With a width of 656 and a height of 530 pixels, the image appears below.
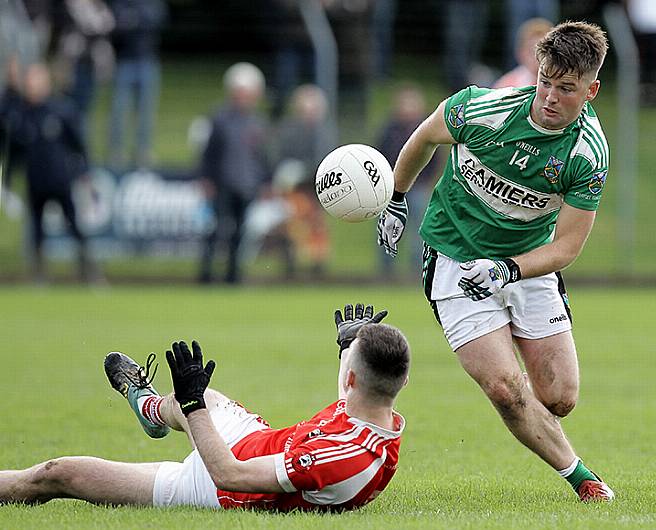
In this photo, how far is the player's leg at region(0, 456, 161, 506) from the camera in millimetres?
6355

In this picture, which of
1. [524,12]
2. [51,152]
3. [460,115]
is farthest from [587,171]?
[524,12]

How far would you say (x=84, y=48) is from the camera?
22.9 meters

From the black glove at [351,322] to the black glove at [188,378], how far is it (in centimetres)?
85

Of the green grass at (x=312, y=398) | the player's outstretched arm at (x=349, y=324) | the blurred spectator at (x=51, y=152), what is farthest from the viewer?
the blurred spectator at (x=51, y=152)

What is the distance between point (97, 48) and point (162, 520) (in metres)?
17.8

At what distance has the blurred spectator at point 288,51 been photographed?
22.9 m

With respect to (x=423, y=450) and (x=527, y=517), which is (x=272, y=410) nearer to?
(x=423, y=450)

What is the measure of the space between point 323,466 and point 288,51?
1787 centimetres

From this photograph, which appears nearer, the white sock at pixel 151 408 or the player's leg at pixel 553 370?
the white sock at pixel 151 408

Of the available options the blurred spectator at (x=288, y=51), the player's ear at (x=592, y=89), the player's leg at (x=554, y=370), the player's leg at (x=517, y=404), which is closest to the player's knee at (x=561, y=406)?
the player's leg at (x=554, y=370)

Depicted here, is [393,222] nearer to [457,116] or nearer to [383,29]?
[457,116]

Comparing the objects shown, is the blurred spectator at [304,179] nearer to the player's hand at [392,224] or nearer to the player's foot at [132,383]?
the player's hand at [392,224]

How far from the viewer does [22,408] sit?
32.8ft

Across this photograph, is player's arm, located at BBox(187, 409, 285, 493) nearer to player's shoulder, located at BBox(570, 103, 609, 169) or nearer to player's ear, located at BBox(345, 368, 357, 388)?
player's ear, located at BBox(345, 368, 357, 388)
